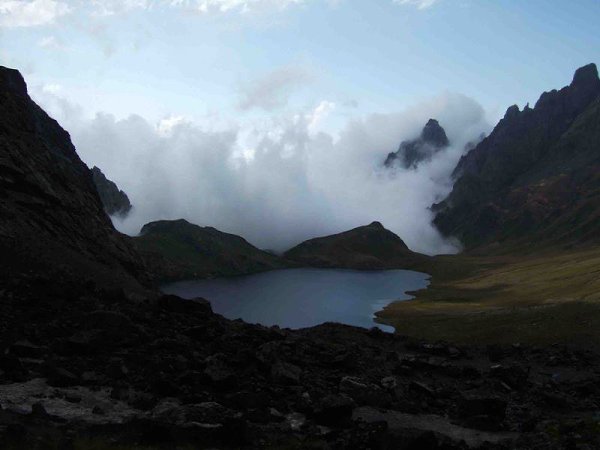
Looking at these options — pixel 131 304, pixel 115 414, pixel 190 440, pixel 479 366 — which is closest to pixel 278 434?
pixel 190 440

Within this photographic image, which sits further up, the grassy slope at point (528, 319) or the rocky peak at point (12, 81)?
the rocky peak at point (12, 81)

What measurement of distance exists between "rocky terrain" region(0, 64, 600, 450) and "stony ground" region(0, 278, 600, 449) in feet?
0.32

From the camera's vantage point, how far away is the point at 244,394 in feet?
103

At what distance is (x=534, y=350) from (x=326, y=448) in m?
52.0

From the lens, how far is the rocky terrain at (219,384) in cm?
2539

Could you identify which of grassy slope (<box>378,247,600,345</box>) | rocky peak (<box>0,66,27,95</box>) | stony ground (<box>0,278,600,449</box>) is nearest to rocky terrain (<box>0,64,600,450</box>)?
stony ground (<box>0,278,600,449</box>)

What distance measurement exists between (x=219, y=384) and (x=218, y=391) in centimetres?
47

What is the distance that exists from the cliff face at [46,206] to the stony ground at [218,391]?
12.8 m

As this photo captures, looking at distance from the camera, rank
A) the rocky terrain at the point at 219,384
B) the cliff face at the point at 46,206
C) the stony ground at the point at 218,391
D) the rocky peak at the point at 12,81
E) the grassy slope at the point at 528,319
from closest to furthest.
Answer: the stony ground at the point at 218,391
the rocky terrain at the point at 219,384
the cliff face at the point at 46,206
the grassy slope at the point at 528,319
the rocky peak at the point at 12,81

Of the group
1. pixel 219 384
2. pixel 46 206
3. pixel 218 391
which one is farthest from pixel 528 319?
pixel 46 206

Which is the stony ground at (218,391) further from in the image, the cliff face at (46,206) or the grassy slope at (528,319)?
the grassy slope at (528,319)

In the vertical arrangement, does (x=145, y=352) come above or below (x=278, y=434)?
above

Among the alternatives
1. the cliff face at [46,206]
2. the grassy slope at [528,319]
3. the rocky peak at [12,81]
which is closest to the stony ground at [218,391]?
the cliff face at [46,206]

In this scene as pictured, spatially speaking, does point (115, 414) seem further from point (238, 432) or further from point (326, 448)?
point (326, 448)
